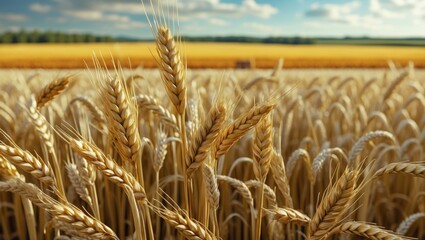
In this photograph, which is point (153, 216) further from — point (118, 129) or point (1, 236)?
point (118, 129)

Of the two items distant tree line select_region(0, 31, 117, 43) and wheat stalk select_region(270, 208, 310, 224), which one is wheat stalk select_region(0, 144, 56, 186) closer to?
wheat stalk select_region(270, 208, 310, 224)

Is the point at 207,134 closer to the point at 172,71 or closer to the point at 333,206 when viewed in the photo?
the point at 172,71

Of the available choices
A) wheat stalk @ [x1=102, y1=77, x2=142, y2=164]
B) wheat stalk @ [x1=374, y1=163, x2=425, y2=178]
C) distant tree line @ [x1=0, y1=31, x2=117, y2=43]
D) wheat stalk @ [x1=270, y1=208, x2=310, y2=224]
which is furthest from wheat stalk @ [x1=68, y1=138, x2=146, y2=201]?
distant tree line @ [x1=0, y1=31, x2=117, y2=43]

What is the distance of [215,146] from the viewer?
3.66 feet

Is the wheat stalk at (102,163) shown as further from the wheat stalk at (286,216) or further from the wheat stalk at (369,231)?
the wheat stalk at (369,231)

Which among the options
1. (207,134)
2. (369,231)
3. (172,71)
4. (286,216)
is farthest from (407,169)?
(172,71)

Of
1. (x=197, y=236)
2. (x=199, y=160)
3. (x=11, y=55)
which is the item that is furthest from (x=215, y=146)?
(x=11, y=55)

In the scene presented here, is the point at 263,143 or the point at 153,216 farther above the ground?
the point at 263,143

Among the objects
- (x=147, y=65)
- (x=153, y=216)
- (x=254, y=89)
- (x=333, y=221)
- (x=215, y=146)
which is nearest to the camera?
(x=333, y=221)

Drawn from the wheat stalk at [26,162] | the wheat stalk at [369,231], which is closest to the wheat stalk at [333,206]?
the wheat stalk at [369,231]

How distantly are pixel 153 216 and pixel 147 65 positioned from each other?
85.6ft

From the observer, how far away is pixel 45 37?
59438 millimetres

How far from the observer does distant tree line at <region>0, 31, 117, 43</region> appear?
57625 mm

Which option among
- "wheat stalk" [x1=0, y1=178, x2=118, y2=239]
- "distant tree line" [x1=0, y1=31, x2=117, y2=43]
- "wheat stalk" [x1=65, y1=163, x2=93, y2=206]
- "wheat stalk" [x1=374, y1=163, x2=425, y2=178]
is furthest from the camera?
"distant tree line" [x1=0, y1=31, x2=117, y2=43]
